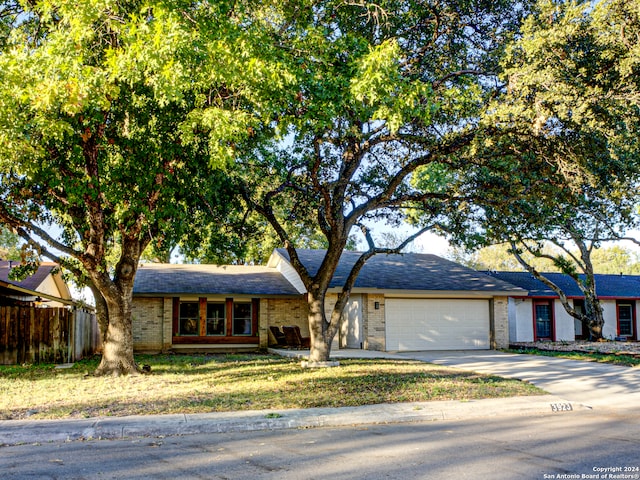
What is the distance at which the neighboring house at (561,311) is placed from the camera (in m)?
28.1

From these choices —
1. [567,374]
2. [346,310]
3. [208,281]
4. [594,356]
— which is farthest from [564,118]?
[208,281]

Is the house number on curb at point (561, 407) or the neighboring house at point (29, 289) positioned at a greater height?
the neighboring house at point (29, 289)

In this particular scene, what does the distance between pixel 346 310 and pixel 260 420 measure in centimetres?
1567

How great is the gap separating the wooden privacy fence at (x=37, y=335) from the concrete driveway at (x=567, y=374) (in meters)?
11.5

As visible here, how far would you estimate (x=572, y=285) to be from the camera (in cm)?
3070

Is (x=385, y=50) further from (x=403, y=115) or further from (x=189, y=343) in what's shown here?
(x=189, y=343)

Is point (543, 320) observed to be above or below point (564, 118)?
below

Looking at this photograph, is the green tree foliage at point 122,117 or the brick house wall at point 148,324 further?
the brick house wall at point 148,324

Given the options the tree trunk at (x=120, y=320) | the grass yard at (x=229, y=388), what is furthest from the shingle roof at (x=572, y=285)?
the tree trunk at (x=120, y=320)

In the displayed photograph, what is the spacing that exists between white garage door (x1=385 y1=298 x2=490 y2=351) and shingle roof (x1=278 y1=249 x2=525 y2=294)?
2.41ft

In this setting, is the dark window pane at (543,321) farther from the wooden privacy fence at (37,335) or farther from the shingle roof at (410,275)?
the wooden privacy fence at (37,335)

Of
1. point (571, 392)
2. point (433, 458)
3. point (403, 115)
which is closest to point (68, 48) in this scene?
point (403, 115)

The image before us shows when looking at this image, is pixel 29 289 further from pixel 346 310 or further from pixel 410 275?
pixel 410 275

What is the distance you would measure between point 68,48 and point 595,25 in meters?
9.70
